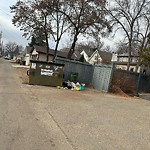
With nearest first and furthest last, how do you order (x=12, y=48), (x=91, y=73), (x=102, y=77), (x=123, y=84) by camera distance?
(x=102, y=77) → (x=123, y=84) → (x=91, y=73) → (x=12, y=48)

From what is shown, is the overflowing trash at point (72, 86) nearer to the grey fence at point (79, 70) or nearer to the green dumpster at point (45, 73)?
the green dumpster at point (45, 73)

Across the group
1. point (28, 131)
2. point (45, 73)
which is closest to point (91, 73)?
point (45, 73)

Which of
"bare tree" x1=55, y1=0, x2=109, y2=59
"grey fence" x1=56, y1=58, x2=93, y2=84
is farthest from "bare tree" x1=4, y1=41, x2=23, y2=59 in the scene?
"grey fence" x1=56, y1=58, x2=93, y2=84

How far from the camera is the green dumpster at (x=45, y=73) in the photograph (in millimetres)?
15320

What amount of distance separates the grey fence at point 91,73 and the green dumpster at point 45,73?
131 cm

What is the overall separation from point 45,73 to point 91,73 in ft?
14.1

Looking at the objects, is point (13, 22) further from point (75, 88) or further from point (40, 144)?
point (40, 144)

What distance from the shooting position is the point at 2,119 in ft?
20.5

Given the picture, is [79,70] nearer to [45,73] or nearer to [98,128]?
[45,73]

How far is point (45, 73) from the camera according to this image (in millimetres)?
15531

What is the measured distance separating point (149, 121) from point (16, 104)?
503 cm

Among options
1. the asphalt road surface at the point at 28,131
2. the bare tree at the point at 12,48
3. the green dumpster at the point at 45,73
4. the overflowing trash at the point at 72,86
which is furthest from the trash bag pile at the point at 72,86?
the bare tree at the point at 12,48

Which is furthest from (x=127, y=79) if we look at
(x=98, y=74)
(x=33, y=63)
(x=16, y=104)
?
(x=16, y=104)

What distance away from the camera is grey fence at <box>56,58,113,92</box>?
16.0 metres
